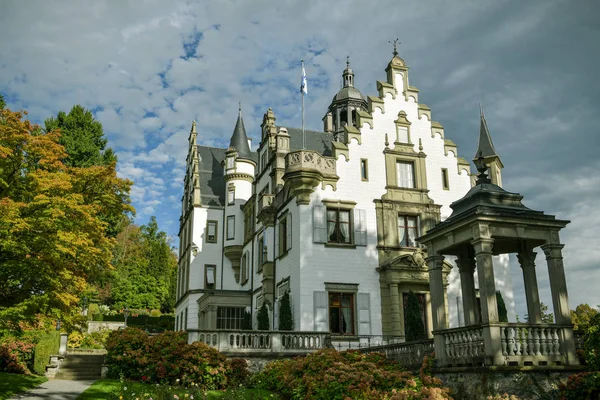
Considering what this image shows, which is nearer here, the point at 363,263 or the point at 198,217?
the point at 363,263

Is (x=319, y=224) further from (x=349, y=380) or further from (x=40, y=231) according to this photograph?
(x=40, y=231)

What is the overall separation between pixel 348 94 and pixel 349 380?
32081 mm

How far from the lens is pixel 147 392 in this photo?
15.8 metres

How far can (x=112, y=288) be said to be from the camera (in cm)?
6950

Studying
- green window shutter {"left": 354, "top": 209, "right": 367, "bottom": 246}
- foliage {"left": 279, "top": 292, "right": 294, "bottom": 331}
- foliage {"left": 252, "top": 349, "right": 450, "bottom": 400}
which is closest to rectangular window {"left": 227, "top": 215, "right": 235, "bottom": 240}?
foliage {"left": 279, "top": 292, "right": 294, "bottom": 331}

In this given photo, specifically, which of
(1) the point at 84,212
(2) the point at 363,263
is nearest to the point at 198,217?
(2) the point at 363,263

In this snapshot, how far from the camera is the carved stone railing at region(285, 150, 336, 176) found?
95.7ft

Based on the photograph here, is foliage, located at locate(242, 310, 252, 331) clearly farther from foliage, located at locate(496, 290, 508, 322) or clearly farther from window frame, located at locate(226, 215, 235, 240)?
foliage, located at locate(496, 290, 508, 322)

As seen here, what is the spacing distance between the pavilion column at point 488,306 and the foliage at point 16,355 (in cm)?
2064

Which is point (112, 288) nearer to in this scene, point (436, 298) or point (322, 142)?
point (322, 142)

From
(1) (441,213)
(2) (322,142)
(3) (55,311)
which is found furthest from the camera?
(2) (322,142)

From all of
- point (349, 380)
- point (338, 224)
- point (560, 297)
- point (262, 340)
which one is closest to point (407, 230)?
point (338, 224)

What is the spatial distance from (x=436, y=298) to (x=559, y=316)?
129 inches

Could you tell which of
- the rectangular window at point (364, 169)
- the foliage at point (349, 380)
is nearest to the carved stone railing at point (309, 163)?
the rectangular window at point (364, 169)
